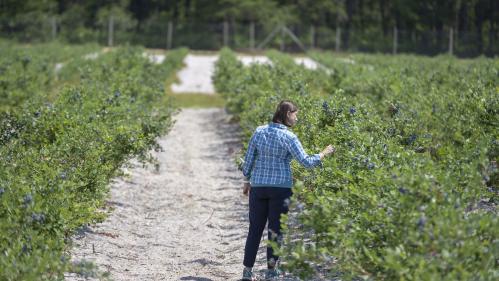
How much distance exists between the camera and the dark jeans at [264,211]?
7395 mm

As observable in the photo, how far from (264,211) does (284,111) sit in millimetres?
794

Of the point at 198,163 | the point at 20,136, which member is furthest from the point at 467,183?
the point at 198,163

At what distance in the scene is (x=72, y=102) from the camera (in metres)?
12.0

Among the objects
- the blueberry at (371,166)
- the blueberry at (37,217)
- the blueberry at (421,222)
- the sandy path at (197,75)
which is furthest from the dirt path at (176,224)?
the sandy path at (197,75)

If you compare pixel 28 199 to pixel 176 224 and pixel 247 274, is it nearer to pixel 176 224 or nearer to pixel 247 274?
pixel 247 274

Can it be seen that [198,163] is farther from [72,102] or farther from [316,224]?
[316,224]

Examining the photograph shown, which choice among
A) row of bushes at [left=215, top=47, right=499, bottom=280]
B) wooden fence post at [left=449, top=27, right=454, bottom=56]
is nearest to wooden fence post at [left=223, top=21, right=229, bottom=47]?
wooden fence post at [left=449, top=27, right=454, bottom=56]

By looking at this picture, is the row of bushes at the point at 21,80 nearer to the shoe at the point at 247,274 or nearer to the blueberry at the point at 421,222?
the shoe at the point at 247,274

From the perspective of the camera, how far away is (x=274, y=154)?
7355 millimetres

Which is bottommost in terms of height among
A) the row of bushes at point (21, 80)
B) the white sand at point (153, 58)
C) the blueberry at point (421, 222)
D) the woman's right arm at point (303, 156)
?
the white sand at point (153, 58)

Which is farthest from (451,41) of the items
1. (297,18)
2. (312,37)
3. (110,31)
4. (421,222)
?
(421,222)

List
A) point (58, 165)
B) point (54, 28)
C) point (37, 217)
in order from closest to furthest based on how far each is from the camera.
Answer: point (37, 217) < point (58, 165) < point (54, 28)

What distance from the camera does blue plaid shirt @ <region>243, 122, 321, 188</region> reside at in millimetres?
7297

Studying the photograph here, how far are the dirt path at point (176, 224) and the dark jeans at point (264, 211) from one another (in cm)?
64
